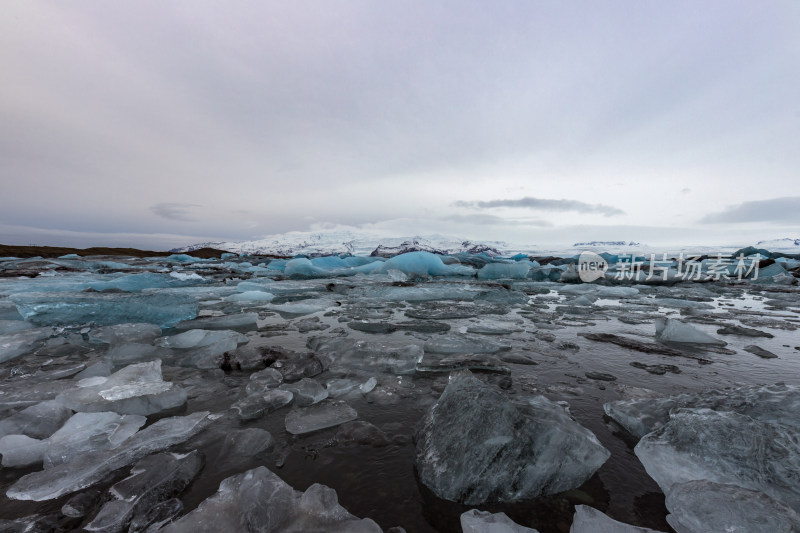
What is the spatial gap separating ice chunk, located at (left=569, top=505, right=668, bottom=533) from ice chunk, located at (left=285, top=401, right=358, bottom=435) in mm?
1046

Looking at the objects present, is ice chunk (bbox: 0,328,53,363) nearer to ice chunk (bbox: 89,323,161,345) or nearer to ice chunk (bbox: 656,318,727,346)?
ice chunk (bbox: 89,323,161,345)

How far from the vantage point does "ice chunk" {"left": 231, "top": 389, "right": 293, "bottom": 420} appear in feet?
5.56

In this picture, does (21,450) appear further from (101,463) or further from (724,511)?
(724,511)

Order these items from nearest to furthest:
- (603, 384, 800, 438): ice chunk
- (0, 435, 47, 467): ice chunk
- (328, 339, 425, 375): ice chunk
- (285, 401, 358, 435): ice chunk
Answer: (0, 435, 47, 467): ice chunk < (603, 384, 800, 438): ice chunk < (285, 401, 358, 435): ice chunk < (328, 339, 425, 375): ice chunk

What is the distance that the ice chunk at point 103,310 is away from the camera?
354 cm

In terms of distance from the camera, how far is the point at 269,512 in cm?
99

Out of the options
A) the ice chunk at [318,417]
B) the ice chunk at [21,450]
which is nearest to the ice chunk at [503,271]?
the ice chunk at [318,417]

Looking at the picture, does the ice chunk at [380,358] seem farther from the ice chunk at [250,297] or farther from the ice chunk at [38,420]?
the ice chunk at [250,297]

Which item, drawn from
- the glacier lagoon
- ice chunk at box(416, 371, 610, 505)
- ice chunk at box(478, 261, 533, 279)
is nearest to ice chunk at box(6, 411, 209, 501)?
the glacier lagoon

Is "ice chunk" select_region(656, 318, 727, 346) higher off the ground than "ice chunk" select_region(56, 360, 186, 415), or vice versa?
"ice chunk" select_region(56, 360, 186, 415)

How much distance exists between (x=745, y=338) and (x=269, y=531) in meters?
4.65

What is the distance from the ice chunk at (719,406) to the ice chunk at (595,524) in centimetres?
70

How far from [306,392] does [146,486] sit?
86 centimetres

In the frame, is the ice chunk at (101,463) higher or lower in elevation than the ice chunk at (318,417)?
higher
